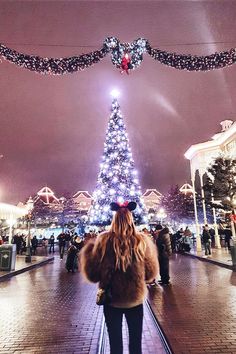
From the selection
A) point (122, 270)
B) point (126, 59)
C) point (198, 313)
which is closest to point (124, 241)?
point (122, 270)

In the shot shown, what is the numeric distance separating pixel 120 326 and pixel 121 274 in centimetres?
48

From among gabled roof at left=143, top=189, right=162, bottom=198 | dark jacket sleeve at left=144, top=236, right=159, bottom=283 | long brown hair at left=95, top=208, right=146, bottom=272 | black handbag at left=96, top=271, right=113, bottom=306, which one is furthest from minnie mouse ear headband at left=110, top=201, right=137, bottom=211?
gabled roof at left=143, top=189, right=162, bottom=198

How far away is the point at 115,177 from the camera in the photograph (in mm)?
28062

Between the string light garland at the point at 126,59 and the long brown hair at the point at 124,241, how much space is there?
21.9ft

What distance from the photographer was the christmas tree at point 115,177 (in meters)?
28.0

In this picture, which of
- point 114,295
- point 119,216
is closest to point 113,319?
point 114,295

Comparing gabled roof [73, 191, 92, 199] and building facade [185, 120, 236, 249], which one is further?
gabled roof [73, 191, 92, 199]

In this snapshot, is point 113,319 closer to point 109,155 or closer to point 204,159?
point 109,155

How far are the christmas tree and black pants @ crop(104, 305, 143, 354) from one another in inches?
953

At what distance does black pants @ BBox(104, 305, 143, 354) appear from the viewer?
2.99 metres

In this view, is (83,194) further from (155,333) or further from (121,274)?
(121,274)

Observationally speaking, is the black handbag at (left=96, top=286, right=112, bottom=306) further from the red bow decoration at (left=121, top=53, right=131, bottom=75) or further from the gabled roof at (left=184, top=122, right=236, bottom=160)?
the gabled roof at (left=184, top=122, right=236, bottom=160)

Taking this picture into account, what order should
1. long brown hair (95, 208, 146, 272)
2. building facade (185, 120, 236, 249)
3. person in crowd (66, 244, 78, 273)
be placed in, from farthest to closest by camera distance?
building facade (185, 120, 236, 249) < person in crowd (66, 244, 78, 273) < long brown hair (95, 208, 146, 272)

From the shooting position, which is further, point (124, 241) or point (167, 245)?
point (167, 245)
